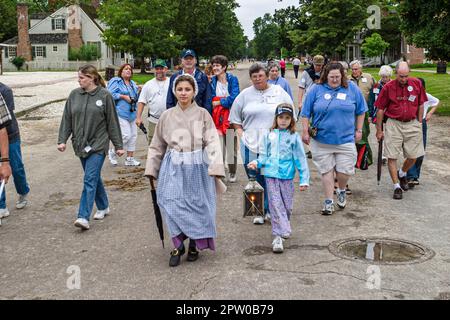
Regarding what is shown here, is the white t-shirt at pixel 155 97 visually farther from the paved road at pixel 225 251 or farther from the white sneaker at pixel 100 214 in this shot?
the white sneaker at pixel 100 214

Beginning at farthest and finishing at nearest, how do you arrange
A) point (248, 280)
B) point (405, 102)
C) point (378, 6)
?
1. point (378, 6)
2. point (405, 102)
3. point (248, 280)

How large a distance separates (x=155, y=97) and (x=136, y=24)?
131 ft

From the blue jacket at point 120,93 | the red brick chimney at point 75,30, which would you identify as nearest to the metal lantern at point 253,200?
the blue jacket at point 120,93

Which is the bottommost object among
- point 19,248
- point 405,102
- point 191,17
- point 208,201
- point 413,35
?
point 19,248

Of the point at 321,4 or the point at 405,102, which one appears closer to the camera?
the point at 405,102

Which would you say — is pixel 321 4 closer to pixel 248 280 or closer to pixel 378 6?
pixel 378 6

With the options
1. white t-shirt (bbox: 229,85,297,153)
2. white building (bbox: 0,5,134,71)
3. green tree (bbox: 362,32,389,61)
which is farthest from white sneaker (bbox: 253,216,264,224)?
white building (bbox: 0,5,134,71)

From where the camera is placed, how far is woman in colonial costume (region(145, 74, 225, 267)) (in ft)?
19.1

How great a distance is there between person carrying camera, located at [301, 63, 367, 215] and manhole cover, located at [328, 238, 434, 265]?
1.27 m

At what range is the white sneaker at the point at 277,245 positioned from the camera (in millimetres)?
6070

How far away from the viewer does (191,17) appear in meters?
65.8
